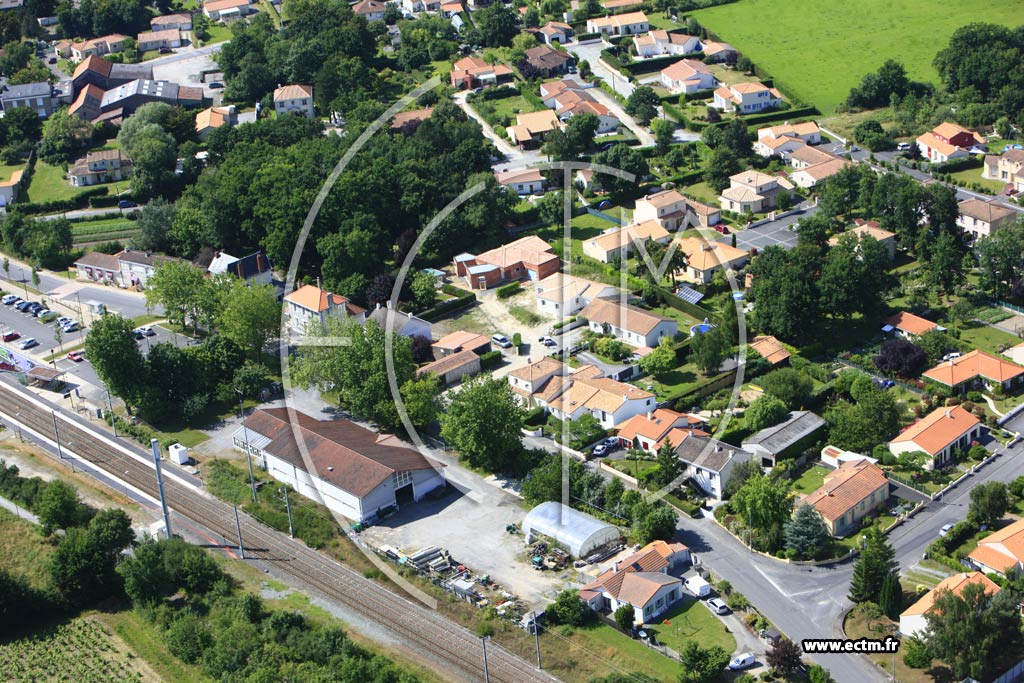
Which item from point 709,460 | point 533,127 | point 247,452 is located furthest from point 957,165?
point 247,452

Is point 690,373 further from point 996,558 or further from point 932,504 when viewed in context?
point 996,558

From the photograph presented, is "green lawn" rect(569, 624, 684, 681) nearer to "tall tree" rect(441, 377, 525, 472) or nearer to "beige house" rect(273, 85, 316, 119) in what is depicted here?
"tall tree" rect(441, 377, 525, 472)

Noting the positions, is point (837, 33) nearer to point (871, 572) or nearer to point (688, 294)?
point (688, 294)

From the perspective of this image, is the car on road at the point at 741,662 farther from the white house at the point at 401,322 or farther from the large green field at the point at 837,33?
the large green field at the point at 837,33

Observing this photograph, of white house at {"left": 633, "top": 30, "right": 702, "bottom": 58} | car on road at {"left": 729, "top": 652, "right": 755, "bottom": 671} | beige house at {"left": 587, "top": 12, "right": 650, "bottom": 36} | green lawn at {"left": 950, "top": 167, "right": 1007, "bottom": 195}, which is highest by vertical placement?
beige house at {"left": 587, "top": 12, "right": 650, "bottom": 36}

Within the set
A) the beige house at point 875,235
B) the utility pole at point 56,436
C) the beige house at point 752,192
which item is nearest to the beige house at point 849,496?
the beige house at point 875,235

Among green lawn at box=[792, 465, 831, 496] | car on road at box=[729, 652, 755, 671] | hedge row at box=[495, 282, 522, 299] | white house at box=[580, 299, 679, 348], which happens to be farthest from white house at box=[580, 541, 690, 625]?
hedge row at box=[495, 282, 522, 299]

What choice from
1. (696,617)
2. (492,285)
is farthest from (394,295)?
(696,617)
